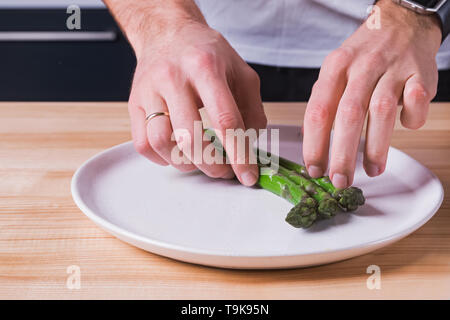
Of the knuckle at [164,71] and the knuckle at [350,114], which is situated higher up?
the knuckle at [350,114]

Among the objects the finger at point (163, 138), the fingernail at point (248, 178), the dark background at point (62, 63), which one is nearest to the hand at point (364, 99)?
the fingernail at point (248, 178)

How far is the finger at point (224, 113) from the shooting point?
2.88 ft

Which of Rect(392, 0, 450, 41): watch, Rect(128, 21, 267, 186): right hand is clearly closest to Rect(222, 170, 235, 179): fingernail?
Rect(128, 21, 267, 186): right hand

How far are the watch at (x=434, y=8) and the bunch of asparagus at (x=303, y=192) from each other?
428 mm

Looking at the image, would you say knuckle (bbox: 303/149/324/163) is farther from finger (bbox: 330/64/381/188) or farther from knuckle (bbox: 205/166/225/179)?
knuckle (bbox: 205/166/225/179)

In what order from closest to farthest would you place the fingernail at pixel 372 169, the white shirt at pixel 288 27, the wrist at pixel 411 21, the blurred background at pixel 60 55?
1. the fingernail at pixel 372 169
2. the wrist at pixel 411 21
3. the white shirt at pixel 288 27
4. the blurred background at pixel 60 55

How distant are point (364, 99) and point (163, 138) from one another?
363 mm

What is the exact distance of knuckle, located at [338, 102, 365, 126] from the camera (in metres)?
0.84

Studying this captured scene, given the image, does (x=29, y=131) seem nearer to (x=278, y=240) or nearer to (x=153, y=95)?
(x=153, y=95)

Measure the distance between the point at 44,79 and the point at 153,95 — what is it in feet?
6.38

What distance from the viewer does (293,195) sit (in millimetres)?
887

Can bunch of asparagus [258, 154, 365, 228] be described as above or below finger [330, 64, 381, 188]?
below

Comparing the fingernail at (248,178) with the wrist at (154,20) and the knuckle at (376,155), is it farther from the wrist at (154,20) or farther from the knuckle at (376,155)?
the wrist at (154,20)

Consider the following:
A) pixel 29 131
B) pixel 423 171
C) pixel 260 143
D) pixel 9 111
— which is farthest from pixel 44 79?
pixel 423 171
